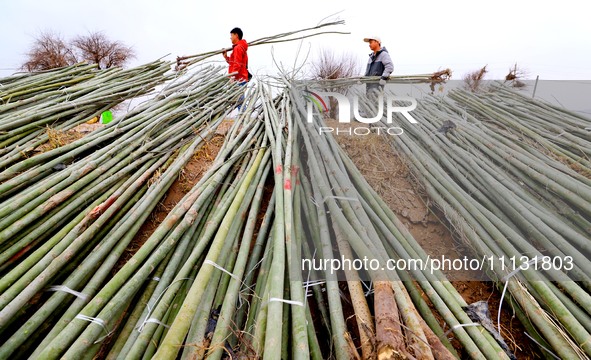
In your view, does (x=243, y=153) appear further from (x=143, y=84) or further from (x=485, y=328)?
(x=143, y=84)

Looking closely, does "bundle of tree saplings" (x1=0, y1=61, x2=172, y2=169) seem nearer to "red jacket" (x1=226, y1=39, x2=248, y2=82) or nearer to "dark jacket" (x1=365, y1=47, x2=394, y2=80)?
"red jacket" (x1=226, y1=39, x2=248, y2=82)

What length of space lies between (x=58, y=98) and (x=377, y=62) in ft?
14.2

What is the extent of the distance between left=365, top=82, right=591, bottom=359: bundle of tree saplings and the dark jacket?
127 cm

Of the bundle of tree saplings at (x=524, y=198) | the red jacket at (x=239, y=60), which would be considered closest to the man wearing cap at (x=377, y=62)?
the bundle of tree saplings at (x=524, y=198)

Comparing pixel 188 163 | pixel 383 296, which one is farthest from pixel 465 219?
pixel 188 163

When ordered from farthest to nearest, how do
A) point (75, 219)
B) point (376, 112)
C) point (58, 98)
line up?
point (376, 112) → point (58, 98) → point (75, 219)

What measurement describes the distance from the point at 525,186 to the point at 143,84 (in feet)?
14.2

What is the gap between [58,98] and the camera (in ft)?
10.6

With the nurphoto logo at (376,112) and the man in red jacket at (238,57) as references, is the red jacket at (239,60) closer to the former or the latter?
the man in red jacket at (238,57)

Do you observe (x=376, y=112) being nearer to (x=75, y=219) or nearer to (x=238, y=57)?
(x=238, y=57)

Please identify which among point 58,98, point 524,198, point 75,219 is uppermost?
point 58,98

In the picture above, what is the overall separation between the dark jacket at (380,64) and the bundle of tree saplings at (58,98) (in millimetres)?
3166

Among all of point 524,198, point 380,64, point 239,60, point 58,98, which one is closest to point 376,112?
point 380,64

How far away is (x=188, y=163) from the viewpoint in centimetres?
277
